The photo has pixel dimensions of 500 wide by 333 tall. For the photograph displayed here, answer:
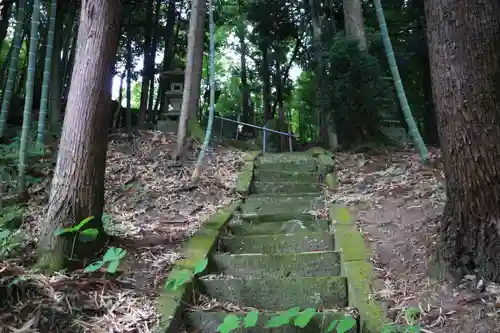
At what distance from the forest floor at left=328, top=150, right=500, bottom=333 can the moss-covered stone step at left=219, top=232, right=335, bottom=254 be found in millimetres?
380

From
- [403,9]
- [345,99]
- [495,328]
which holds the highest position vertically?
[403,9]

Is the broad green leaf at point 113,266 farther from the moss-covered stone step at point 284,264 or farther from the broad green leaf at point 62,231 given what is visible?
the moss-covered stone step at point 284,264

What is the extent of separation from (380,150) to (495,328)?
4.14 metres

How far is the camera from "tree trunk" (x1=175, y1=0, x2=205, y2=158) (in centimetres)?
561

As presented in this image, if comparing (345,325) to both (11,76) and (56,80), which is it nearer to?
(11,76)

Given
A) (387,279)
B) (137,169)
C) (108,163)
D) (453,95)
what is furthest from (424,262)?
(108,163)

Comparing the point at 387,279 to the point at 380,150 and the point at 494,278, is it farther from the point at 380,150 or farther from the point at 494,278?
the point at 380,150

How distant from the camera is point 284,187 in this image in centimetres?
526

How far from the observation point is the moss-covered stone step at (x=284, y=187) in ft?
17.0

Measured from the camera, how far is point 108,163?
5.67 m

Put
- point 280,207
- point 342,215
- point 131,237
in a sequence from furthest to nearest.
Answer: point 280,207 → point 342,215 → point 131,237

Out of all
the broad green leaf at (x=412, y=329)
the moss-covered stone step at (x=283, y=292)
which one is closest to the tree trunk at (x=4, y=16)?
the moss-covered stone step at (x=283, y=292)

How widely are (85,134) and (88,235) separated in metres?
0.69

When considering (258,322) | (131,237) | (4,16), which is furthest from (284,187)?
(4,16)
